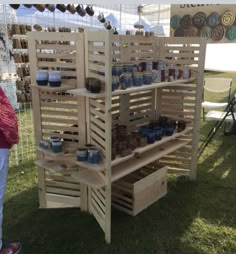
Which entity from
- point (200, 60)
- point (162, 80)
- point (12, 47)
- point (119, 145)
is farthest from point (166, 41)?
point (12, 47)

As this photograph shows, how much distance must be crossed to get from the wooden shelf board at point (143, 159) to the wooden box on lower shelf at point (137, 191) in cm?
20

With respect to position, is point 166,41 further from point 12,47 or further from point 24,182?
point 24,182

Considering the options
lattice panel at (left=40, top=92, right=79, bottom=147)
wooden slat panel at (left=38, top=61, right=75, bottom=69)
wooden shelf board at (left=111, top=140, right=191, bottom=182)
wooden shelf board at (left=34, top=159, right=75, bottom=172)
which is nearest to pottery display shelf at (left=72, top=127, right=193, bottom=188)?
wooden shelf board at (left=111, top=140, right=191, bottom=182)

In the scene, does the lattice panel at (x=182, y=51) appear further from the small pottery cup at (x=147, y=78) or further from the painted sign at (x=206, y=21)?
the painted sign at (x=206, y=21)

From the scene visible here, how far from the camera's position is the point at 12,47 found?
387 centimetres

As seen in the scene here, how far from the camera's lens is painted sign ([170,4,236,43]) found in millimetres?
4617

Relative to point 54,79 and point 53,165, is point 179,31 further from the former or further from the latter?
point 53,165

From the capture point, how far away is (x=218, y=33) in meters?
4.75

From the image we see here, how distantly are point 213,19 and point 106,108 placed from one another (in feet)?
11.3

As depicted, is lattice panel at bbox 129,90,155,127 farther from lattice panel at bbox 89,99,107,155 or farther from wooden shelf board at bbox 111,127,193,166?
lattice panel at bbox 89,99,107,155

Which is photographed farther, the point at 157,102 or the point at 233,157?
the point at 233,157

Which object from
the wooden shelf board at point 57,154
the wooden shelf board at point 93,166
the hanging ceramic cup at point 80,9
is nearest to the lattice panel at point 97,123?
the wooden shelf board at point 93,166

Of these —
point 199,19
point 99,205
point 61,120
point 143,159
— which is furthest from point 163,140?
point 199,19

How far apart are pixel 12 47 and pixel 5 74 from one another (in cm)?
88
